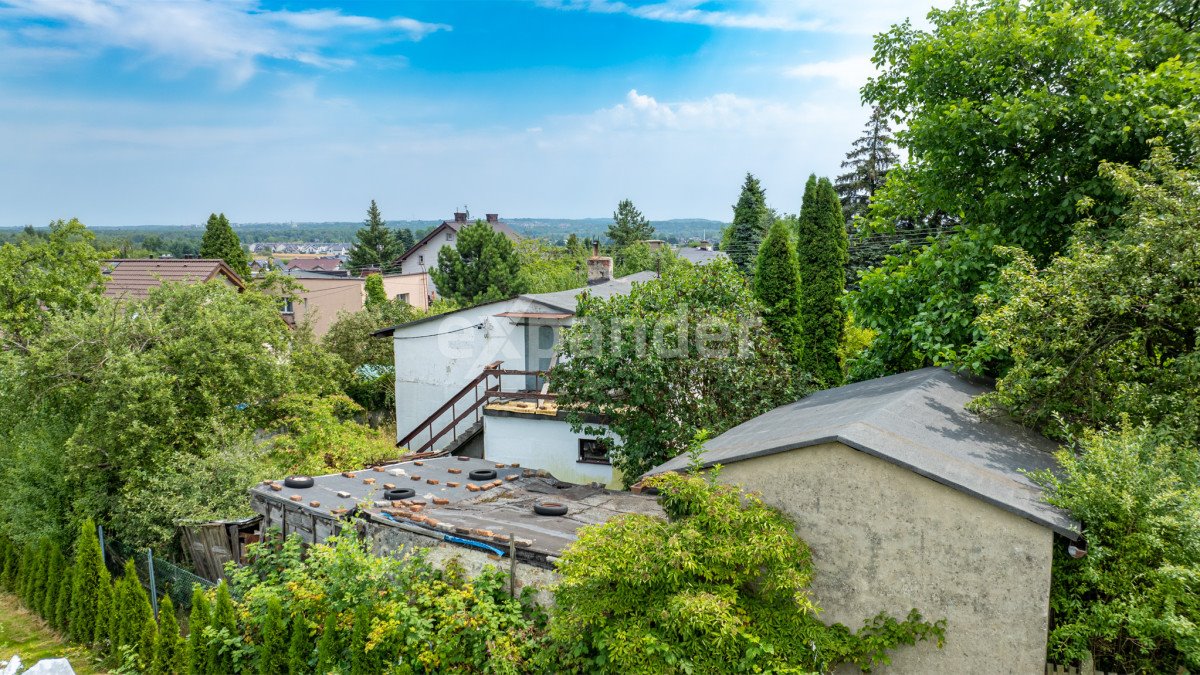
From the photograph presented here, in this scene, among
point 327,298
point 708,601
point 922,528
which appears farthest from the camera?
point 327,298

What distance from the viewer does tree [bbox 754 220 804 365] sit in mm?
22000

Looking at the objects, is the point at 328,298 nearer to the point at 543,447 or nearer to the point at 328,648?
the point at 543,447

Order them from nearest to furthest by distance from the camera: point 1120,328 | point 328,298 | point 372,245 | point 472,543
Result: point 1120,328 < point 472,543 < point 328,298 < point 372,245

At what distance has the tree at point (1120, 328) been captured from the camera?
313 inches

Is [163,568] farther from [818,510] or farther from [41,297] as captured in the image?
[818,510]

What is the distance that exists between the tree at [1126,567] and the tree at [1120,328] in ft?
6.42

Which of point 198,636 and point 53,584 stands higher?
point 198,636

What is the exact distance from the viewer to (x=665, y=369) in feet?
39.8

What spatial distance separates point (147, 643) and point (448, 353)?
1309 cm

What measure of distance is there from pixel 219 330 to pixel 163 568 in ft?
15.0

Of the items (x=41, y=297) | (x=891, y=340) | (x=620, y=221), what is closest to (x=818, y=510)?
(x=891, y=340)

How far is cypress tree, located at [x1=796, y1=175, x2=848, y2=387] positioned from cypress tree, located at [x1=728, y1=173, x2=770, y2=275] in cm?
2469

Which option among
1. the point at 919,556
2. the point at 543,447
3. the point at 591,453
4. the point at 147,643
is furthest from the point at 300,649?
the point at 591,453

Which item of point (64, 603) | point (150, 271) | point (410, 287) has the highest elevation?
point (150, 271)
